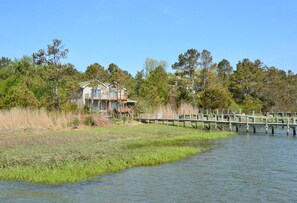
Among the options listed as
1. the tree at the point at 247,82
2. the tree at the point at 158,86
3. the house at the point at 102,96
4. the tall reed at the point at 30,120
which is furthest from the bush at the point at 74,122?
the tree at the point at 247,82

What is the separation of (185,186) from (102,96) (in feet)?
170

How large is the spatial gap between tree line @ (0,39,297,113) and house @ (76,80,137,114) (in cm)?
193

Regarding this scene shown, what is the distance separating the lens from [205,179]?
15992 mm

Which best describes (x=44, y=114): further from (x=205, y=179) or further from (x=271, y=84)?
(x=271, y=84)

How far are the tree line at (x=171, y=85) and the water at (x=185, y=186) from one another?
29.3m

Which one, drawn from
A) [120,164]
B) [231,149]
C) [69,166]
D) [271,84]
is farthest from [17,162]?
[271,84]

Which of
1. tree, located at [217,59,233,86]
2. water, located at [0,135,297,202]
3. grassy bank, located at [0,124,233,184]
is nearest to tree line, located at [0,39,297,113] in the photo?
tree, located at [217,59,233,86]

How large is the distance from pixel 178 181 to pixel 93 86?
49571 mm

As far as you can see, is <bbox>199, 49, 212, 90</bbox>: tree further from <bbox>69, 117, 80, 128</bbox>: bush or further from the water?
the water

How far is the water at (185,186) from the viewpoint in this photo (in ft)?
42.5

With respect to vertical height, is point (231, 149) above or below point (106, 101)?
below

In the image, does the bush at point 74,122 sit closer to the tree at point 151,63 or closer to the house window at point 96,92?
the house window at point 96,92

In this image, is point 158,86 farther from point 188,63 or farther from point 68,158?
point 68,158

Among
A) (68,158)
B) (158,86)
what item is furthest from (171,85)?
(68,158)
